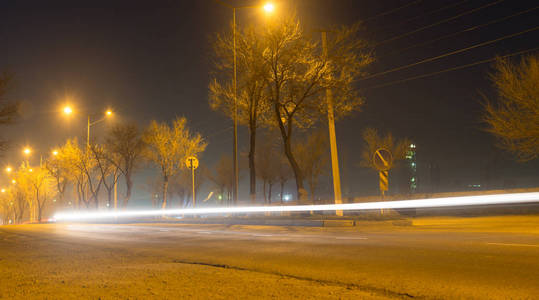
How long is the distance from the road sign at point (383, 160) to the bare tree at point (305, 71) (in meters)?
6.28

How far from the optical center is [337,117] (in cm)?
2462

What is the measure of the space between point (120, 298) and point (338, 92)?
69.3ft

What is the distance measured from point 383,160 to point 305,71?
→ 8.81 metres

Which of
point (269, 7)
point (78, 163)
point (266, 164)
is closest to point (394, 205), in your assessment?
point (269, 7)

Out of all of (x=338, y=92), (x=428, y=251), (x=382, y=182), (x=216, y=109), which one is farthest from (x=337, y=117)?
(x=428, y=251)

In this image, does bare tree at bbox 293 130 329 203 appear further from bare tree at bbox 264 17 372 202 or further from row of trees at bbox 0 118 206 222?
bare tree at bbox 264 17 372 202

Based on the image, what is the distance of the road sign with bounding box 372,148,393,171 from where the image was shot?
59.8 feet

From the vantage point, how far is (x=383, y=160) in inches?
719

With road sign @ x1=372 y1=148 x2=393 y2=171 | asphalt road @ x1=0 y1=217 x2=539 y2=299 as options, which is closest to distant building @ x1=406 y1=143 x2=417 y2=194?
road sign @ x1=372 y1=148 x2=393 y2=171

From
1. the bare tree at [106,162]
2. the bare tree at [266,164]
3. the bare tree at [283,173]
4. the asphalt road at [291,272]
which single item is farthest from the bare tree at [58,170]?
the asphalt road at [291,272]

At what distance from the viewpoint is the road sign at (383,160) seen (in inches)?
717

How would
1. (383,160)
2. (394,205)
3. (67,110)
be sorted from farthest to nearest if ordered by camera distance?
1. (67,110)
2. (394,205)
3. (383,160)

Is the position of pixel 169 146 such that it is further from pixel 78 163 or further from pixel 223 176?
pixel 223 176

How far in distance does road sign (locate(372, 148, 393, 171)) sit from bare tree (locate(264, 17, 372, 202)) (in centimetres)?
628
